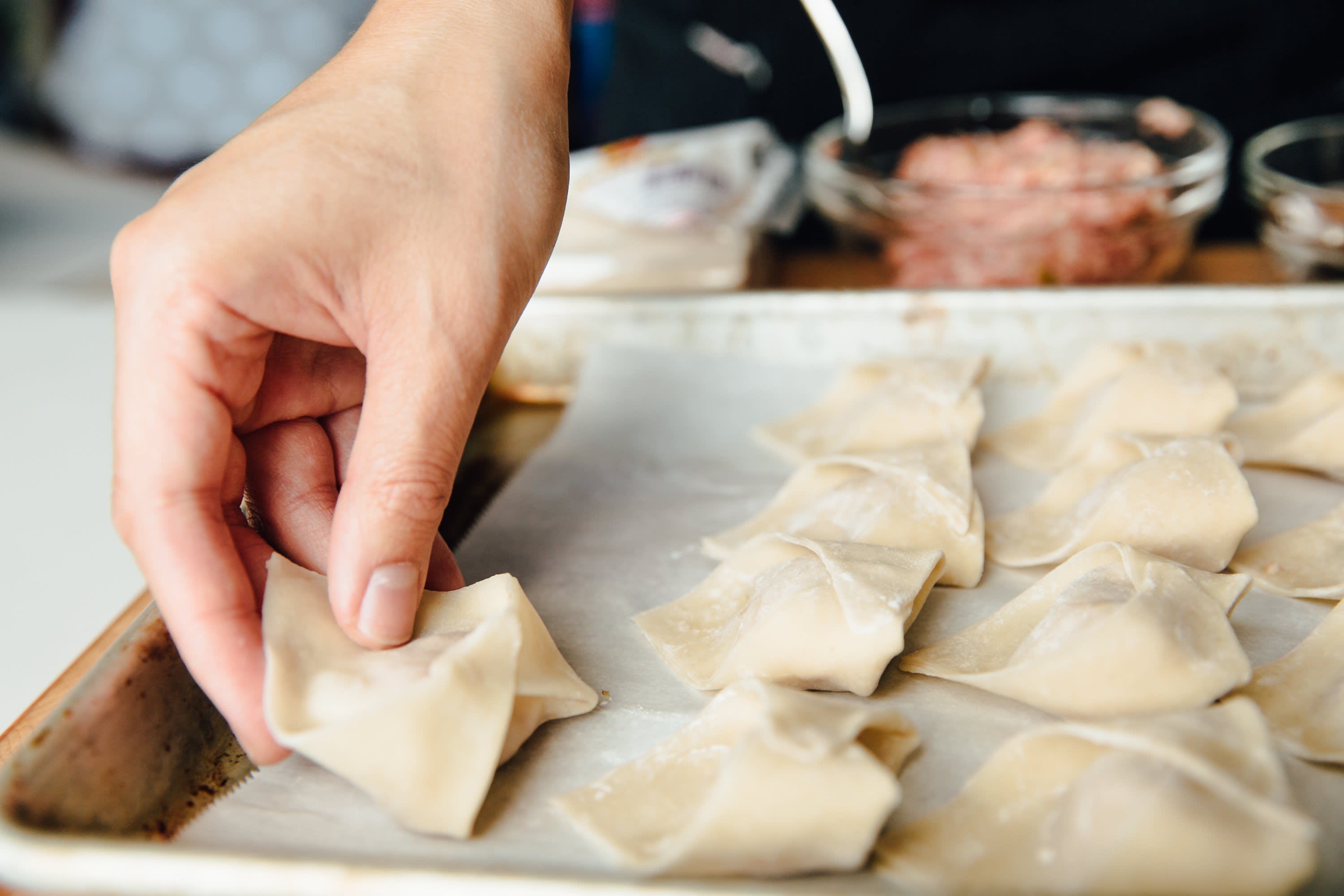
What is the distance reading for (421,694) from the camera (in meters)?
0.82

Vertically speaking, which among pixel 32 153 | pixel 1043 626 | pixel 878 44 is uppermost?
pixel 878 44

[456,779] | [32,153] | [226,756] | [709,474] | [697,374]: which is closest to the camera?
[456,779]

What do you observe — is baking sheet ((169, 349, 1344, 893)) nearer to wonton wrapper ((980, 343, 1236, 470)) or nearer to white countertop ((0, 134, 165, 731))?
wonton wrapper ((980, 343, 1236, 470))

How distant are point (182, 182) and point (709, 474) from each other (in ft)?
2.49

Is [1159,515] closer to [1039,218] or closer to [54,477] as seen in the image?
[1039,218]

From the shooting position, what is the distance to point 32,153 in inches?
158

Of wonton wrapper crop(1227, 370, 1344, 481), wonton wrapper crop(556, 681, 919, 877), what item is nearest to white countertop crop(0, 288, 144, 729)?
wonton wrapper crop(556, 681, 919, 877)

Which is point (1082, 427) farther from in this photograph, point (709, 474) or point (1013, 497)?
point (709, 474)

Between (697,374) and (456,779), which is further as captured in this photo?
(697,374)

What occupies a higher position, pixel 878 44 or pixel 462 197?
pixel 462 197

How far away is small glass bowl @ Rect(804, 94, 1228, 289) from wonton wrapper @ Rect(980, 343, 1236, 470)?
0.75 ft

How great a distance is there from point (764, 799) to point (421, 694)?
0.29 meters

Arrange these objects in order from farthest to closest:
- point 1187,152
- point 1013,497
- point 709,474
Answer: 1. point 1187,152
2. point 709,474
3. point 1013,497

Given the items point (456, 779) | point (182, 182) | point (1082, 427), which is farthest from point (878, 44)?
point (456, 779)
